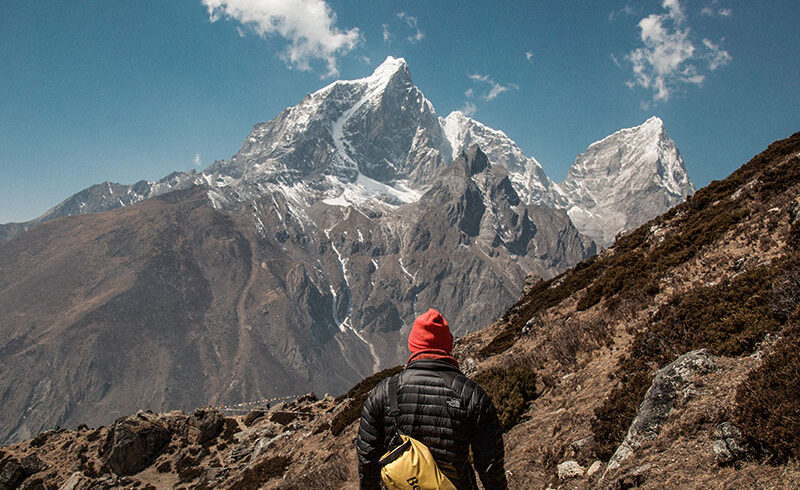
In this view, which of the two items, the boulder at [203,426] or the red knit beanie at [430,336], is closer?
the red knit beanie at [430,336]

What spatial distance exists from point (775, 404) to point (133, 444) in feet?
148

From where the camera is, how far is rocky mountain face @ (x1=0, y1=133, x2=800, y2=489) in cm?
623

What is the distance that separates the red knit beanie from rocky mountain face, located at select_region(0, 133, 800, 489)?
13.7 ft

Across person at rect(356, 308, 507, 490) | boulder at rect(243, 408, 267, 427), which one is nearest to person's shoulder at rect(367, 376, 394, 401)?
person at rect(356, 308, 507, 490)

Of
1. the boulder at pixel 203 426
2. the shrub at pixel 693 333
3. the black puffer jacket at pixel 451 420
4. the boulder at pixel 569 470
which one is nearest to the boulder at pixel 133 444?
the boulder at pixel 203 426

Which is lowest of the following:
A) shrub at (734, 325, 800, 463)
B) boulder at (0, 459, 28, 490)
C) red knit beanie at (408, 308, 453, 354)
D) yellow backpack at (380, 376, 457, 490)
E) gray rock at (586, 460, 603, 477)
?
gray rock at (586, 460, 603, 477)

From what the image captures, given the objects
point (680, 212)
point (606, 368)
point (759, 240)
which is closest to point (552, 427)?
point (606, 368)

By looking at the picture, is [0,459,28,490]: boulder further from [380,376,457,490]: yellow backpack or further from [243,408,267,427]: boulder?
[380,376,457,490]: yellow backpack

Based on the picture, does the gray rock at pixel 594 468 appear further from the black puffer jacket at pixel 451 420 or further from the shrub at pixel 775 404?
the black puffer jacket at pixel 451 420

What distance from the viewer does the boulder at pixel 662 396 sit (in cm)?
743

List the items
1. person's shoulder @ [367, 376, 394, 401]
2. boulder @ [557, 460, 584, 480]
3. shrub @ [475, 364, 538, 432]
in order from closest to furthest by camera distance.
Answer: person's shoulder @ [367, 376, 394, 401], boulder @ [557, 460, 584, 480], shrub @ [475, 364, 538, 432]

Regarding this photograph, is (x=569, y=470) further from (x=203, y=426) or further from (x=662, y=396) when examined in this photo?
(x=203, y=426)

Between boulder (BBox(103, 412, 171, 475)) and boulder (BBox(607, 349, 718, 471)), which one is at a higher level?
boulder (BBox(103, 412, 171, 475))

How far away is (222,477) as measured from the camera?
2964 cm
